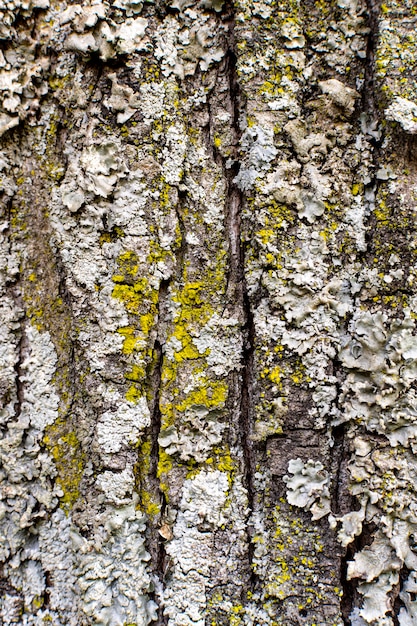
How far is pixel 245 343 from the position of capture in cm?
114

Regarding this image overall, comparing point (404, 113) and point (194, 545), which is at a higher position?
point (404, 113)

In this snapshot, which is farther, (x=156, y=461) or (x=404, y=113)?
(x=156, y=461)

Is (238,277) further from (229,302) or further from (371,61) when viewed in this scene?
(371,61)

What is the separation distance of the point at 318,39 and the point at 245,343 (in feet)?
2.57

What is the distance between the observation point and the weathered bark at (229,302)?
1.06 metres

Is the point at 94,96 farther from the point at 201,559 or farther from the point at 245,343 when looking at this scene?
the point at 201,559

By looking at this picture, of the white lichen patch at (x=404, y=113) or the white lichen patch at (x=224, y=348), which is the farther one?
the white lichen patch at (x=224, y=348)

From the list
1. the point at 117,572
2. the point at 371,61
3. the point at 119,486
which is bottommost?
the point at 117,572

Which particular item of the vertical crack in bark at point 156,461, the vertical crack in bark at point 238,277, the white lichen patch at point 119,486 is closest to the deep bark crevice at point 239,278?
the vertical crack in bark at point 238,277

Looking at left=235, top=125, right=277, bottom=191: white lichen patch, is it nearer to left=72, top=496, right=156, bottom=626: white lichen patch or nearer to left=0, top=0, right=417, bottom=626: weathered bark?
left=0, top=0, right=417, bottom=626: weathered bark

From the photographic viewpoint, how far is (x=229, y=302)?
3.76 ft

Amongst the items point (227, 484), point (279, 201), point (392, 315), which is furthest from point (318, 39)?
point (227, 484)

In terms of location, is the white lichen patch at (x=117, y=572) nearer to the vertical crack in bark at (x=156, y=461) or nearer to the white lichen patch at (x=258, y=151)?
the vertical crack in bark at (x=156, y=461)

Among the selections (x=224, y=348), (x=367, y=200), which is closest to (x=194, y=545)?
(x=224, y=348)
